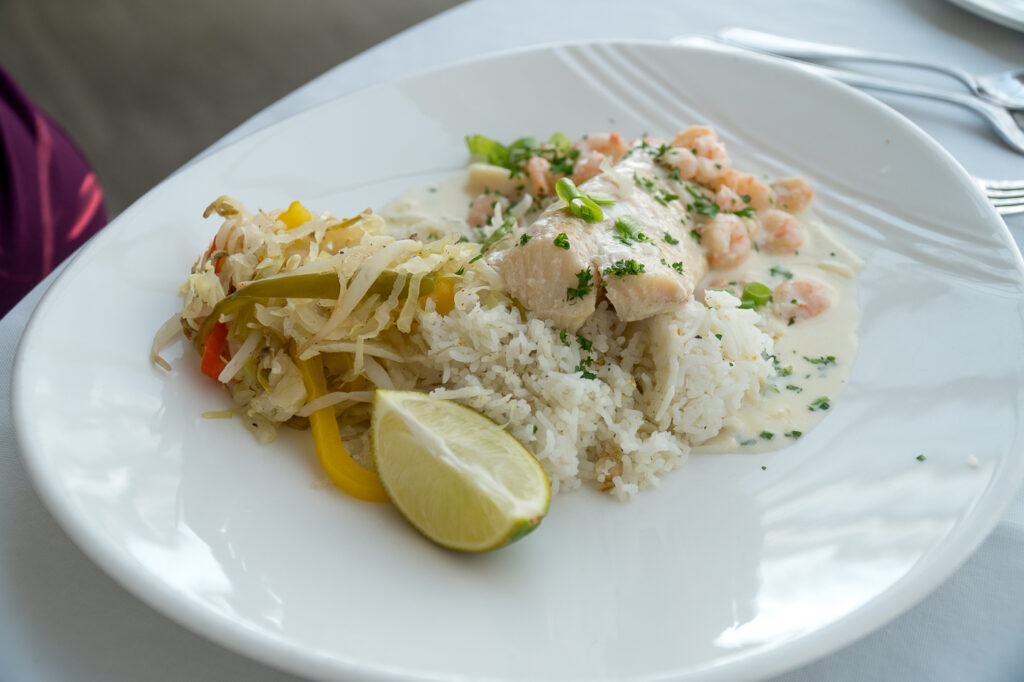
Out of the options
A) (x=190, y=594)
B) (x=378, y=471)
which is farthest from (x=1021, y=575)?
Result: (x=190, y=594)

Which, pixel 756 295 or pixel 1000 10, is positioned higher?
pixel 1000 10

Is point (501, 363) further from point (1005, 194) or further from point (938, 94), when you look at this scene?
point (938, 94)

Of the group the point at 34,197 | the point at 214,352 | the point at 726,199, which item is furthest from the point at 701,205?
the point at 34,197

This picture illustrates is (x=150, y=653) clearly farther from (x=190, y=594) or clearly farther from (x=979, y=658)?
(x=979, y=658)

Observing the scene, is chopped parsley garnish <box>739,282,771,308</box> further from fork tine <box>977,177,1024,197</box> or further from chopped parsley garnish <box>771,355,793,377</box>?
fork tine <box>977,177,1024,197</box>

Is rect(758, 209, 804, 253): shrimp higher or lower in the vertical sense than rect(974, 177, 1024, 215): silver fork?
lower

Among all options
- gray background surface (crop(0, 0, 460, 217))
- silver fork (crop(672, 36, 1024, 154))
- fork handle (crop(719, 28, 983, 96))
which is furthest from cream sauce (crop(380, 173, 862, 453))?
gray background surface (crop(0, 0, 460, 217))

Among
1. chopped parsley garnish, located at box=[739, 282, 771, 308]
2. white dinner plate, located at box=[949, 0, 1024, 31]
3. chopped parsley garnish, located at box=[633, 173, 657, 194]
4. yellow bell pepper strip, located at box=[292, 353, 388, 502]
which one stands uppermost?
white dinner plate, located at box=[949, 0, 1024, 31]
